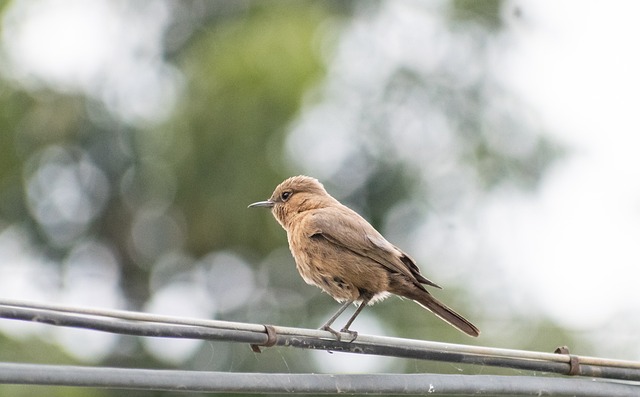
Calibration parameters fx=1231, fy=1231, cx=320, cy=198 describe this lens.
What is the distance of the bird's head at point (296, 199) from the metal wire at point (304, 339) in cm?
276

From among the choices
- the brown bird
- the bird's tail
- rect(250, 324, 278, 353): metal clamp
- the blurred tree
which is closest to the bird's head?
the brown bird

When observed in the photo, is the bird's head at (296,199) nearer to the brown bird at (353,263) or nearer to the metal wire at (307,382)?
the brown bird at (353,263)

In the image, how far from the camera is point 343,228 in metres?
7.33

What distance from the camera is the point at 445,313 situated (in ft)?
22.7

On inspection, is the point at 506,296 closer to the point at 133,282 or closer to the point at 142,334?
the point at 133,282

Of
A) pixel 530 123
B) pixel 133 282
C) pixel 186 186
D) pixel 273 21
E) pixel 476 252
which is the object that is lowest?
pixel 133 282

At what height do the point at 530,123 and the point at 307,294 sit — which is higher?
the point at 530,123

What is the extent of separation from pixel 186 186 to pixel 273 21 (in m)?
3.25

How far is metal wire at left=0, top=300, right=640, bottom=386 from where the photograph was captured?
420 cm

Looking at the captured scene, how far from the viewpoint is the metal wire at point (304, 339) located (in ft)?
13.8

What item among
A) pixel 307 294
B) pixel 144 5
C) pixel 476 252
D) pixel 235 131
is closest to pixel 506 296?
pixel 476 252

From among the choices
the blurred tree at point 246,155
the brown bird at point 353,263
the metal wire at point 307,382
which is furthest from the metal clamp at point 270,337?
the blurred tree at point 246,155

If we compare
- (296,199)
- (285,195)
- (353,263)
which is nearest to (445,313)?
(353,263)

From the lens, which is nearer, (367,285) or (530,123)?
(367,285)
